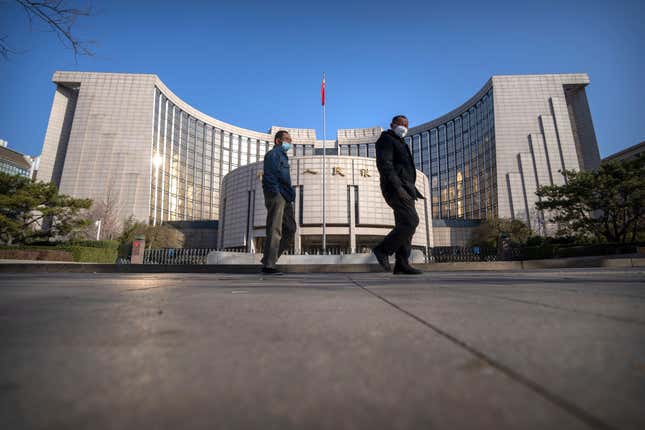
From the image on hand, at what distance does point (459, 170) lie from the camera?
2483 inches

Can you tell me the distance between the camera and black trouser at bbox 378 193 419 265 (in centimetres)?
505

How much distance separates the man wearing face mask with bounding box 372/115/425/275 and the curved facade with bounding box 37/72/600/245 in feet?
150

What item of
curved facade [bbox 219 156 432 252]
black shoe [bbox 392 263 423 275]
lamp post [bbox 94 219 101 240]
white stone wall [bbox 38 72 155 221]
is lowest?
black shoe [bbox 392 263 423 275]

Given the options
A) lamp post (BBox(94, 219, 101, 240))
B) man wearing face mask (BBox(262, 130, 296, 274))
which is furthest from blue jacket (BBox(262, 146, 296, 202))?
lamp post (BBox(94, 219, 101, 240))

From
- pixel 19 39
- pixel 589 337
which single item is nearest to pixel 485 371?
pixel 589 337

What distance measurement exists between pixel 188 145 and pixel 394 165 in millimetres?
65046

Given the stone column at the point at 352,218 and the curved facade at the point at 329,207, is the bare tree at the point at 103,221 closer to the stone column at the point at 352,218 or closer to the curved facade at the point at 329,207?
the curved facade at the point at 329,207

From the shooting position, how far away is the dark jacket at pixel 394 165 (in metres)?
4.96

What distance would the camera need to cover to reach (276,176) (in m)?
5.07

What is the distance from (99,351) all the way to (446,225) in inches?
2180

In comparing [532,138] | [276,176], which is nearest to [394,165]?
[276,176]

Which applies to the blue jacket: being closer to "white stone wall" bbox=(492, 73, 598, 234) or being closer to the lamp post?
the lamp post

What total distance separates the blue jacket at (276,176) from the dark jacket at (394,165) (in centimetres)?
141

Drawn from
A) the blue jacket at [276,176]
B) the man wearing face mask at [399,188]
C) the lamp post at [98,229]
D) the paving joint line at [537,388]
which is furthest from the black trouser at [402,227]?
the lamp post at [98,229]
